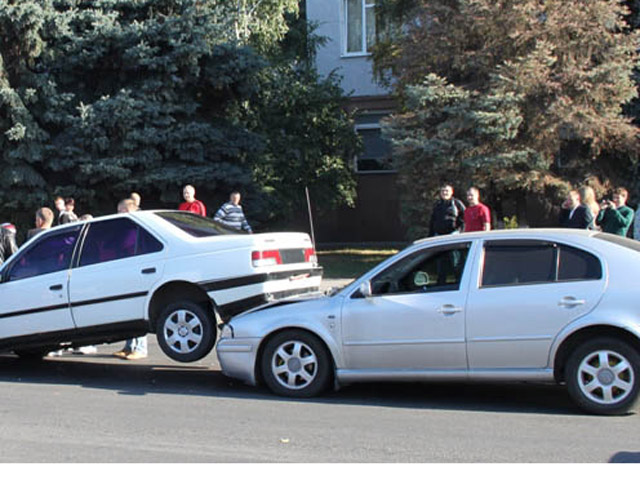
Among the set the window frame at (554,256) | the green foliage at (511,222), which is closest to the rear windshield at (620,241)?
the window frame at (554,256)

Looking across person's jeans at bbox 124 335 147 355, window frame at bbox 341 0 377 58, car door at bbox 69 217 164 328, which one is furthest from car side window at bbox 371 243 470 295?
window frame at bbox 341 0 377 58

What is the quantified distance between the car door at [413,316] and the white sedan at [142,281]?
1416 millimetres

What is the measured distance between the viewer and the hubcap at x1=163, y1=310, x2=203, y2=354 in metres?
8.22

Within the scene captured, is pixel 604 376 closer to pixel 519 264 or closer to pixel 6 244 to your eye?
pixel 519 264

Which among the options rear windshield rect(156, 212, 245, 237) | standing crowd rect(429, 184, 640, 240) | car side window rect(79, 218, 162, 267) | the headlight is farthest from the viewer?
standing crowd rect(429, 184, 640, 240)

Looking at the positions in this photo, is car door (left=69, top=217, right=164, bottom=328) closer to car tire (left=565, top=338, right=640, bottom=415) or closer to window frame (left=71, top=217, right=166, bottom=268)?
window frame (left=71, top=217, right=166, bottom=268)

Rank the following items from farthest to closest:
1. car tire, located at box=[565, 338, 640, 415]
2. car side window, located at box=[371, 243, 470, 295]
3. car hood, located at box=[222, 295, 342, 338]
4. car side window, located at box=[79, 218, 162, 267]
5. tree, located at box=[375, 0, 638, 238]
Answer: tree, located at box=[375, 0, 638, 238]
car side window, located at box=[79, 218, 162, 267]
car hood, located at box=[222, 295, 342, 338]
car side window, located at box=[371, 243, 470, 295]
car tire, located at box=[565, 338, 640, 415]

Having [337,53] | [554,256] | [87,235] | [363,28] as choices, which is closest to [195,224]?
[87,235]

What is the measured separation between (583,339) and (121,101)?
1308 centimetres

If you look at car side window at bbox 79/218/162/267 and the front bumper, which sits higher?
car side window at bbox 79/218/162/267

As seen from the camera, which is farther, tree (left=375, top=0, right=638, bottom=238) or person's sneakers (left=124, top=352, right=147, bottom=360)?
tree (left=375, top=0, right=638, bottom=238)

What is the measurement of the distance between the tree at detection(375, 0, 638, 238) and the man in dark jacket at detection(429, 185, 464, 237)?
392cm

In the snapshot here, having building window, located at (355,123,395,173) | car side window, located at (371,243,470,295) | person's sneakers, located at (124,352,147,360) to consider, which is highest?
building window, located at (355,123,395,173)

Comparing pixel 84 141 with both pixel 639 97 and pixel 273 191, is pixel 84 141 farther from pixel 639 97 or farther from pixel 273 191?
pixel 639 97
